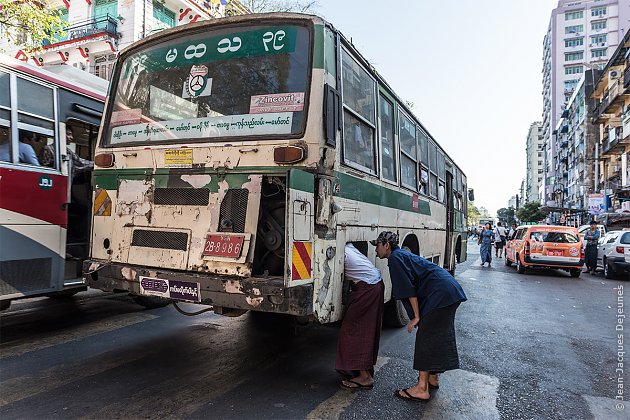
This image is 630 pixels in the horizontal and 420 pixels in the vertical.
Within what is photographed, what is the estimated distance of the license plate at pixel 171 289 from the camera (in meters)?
3.44

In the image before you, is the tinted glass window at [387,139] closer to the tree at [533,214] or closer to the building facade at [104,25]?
the building facade at [104,25]

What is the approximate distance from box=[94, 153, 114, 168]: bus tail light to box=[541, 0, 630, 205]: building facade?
77.2 m

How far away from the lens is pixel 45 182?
4773mm

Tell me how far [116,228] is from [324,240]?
79.1 inches

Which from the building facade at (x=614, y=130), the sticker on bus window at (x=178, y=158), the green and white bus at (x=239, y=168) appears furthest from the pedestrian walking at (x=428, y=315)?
the building facade at (x=614, y=130)

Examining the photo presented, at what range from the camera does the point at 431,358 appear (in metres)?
3.65

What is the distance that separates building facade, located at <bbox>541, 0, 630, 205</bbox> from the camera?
2847 inches

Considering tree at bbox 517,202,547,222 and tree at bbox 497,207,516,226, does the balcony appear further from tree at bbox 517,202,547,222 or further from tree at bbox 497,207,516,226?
tree at bbox 497,207,516,226

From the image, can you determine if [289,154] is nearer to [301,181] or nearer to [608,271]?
[301,181]

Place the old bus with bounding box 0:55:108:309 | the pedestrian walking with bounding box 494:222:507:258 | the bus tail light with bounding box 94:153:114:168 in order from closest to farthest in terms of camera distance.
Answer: the bus tail light with bounding box 94:153:114:168, the old bus with bounding box 0:55:108:309, the pedestrian walking with bounding box 494:222:507:258

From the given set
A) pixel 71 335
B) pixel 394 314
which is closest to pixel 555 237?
pixel 394 314

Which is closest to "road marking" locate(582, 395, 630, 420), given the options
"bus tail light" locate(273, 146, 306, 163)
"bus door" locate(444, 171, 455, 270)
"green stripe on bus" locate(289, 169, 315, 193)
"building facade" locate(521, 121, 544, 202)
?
"green stripe on bus" locate(289, 169, 315, 193)

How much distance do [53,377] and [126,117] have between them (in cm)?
250

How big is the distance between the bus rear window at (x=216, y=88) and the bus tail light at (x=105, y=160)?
176mm
